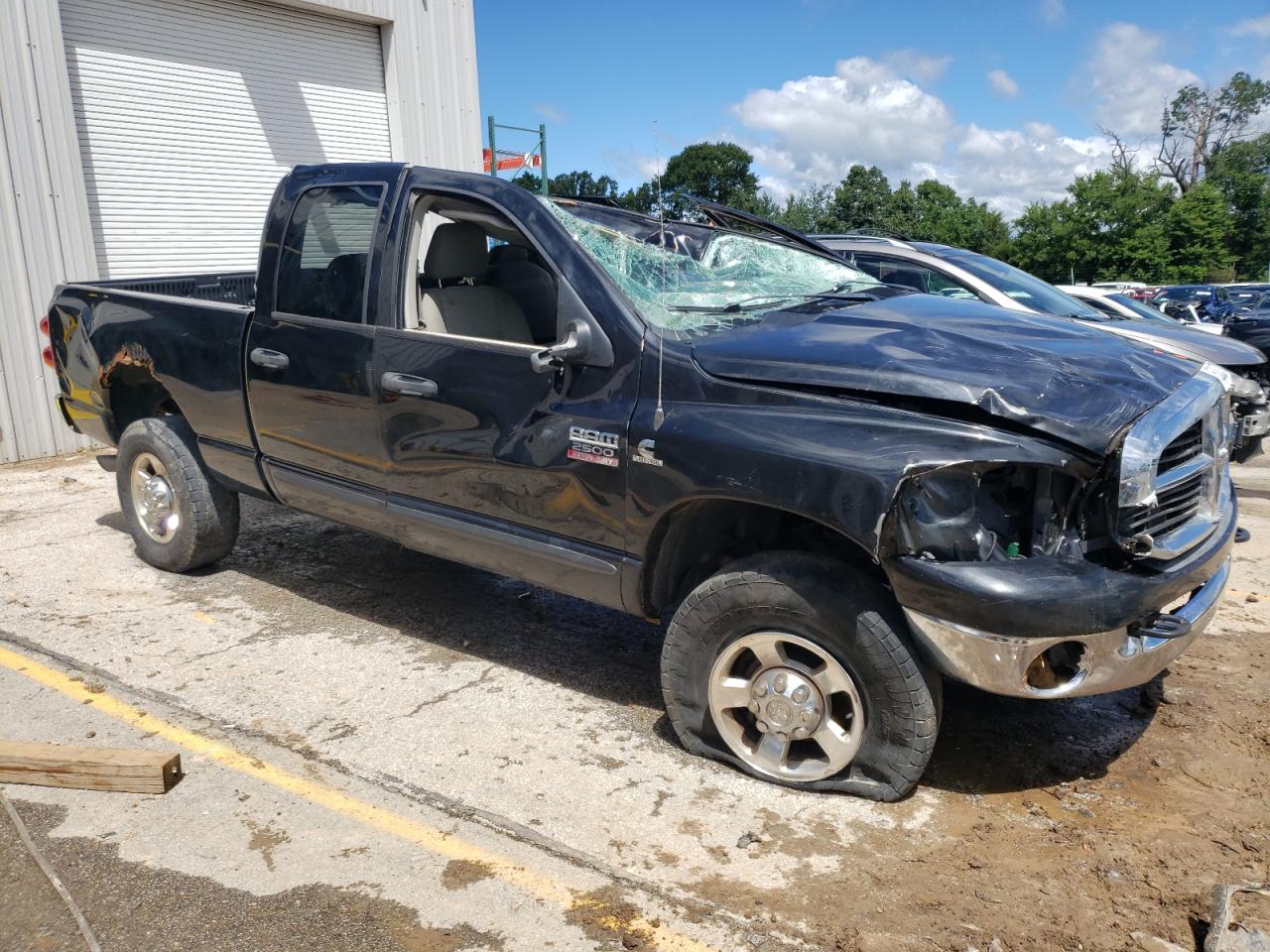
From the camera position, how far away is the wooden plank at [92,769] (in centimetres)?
323

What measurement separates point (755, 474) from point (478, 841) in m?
1.38

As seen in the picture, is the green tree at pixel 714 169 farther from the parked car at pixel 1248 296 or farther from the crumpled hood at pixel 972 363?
the crumpled hood at pixel 972 363

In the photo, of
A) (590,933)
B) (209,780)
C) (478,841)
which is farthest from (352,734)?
(590,933)

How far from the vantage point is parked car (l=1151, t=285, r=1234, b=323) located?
20938 millimetres

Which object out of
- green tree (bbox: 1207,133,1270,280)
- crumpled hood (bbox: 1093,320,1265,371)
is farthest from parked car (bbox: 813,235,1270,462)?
green tree (bbox: 1207,133,1270,280)

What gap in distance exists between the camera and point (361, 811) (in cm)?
315

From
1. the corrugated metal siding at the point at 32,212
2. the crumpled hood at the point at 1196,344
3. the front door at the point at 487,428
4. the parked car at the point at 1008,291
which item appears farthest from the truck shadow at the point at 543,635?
the crumpled hood at the point at 1196,344

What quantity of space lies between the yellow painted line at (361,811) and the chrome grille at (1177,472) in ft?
5.45

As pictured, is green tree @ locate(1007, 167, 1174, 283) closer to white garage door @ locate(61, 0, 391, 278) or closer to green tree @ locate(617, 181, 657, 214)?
white garage door @ locate(61, 0, 391, 278)

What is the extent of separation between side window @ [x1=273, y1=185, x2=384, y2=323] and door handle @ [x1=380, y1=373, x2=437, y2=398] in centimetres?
37

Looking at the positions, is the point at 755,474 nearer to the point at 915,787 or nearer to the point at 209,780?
the point at 915,787

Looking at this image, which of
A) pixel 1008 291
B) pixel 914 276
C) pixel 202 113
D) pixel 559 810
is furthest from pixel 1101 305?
pixel 202 113

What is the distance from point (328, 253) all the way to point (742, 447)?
2337mm

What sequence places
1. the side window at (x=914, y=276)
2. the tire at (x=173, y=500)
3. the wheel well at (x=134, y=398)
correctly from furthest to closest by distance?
the side window at (x=914, y=276) < the wheel well at (x=134, y=398) < the tire at (x=173, y=500)
